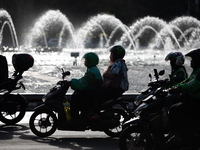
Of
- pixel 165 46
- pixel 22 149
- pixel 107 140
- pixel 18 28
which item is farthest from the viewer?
pixel 18 28

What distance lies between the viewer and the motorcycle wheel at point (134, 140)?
15.0ft

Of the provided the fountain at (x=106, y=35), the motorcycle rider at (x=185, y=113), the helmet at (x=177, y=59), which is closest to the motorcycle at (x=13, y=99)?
the helmet at (x=177, y=59)

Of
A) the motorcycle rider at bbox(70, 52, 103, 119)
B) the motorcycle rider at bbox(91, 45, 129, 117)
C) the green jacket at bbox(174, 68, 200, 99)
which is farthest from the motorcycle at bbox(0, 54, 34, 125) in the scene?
the green jacket at bbox(174, 68, 200, 99)

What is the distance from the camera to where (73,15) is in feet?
227

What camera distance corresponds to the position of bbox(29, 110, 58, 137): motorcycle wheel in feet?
19.8

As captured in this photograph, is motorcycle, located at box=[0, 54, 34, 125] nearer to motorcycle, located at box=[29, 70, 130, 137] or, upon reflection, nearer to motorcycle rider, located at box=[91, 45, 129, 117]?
motorcycle, located at box=[29, 70, 130, 137]

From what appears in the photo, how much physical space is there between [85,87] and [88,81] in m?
0.10

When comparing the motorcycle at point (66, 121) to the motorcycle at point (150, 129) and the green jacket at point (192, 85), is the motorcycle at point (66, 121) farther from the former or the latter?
the green jacket at point (192, 85)

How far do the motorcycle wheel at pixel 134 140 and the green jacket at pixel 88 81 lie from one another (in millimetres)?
1591

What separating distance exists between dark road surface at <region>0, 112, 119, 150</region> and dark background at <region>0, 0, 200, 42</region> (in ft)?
193

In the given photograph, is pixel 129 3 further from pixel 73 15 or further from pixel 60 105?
pixel 60 105

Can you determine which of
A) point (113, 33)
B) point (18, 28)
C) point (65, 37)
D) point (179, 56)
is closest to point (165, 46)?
point (113, 33)

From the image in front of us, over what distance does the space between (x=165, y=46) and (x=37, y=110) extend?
4214 cm

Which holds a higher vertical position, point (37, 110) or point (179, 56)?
point (179, 56)
